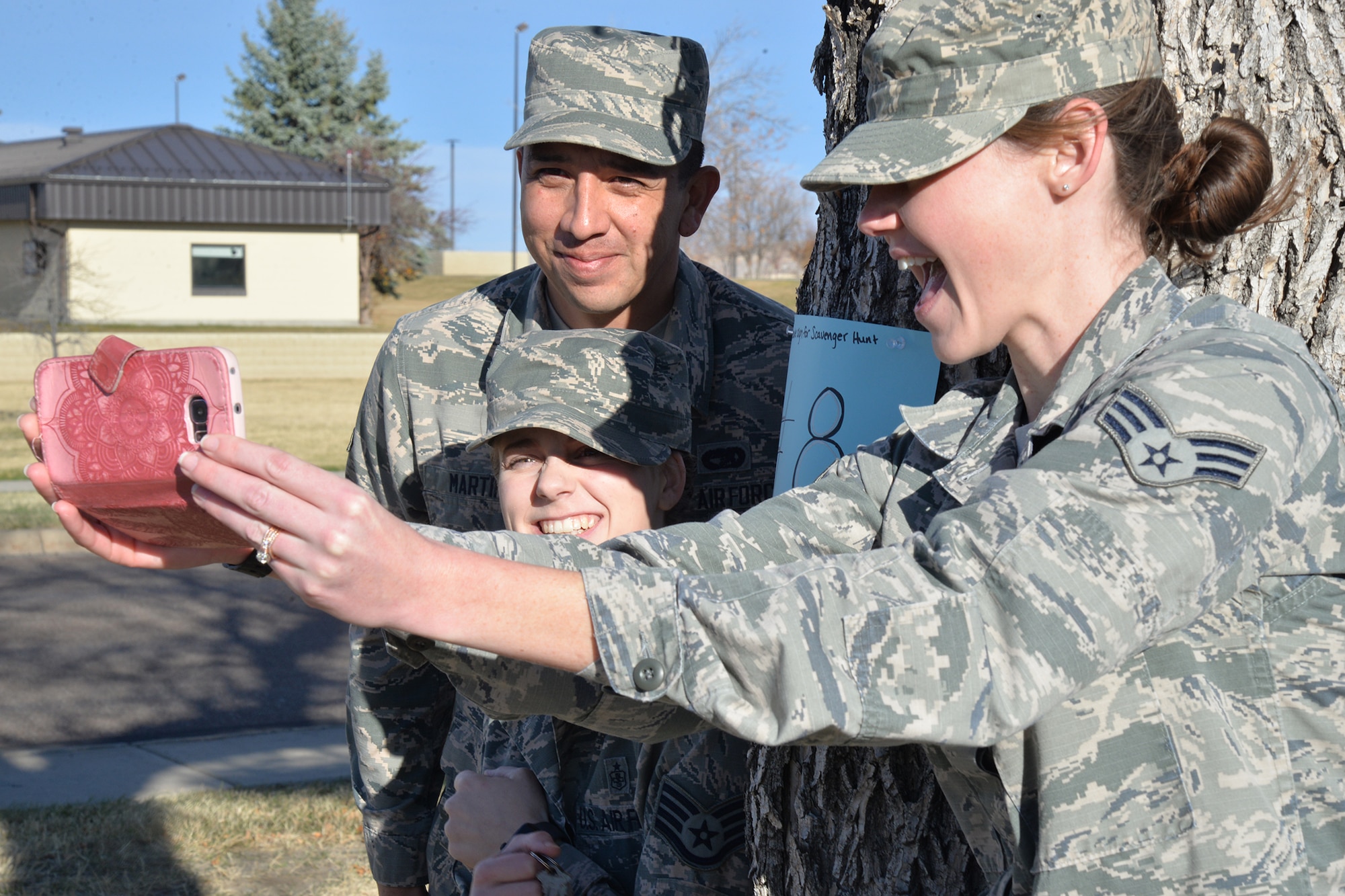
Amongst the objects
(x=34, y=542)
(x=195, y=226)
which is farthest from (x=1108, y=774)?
(x=195, y=226)

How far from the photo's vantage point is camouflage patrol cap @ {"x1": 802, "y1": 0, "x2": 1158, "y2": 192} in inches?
63.2

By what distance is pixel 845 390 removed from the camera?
2.44 m

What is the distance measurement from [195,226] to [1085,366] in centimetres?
3929

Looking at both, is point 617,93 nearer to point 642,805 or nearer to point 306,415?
point 642,805

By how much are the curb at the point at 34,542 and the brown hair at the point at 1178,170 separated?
1068 centimetres

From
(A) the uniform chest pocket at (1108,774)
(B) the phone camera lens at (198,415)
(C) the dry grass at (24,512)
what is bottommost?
(C) the dry grass at (24,512)

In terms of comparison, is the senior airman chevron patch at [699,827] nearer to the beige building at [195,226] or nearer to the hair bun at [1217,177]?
the hair bun at [1217,177]

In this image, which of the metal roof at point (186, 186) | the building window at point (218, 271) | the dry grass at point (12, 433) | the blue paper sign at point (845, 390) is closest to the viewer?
the blue paper sign at point (845, 390)

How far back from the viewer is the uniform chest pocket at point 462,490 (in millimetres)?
2939

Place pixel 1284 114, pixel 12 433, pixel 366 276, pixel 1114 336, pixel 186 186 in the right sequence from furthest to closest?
pixel 366 276, pixel 186 186, pixel 12 433, pixel 1284 114, pixel 1114 336

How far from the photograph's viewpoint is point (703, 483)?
9.19 feet

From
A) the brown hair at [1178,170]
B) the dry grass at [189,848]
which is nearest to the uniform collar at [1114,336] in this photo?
the brown hair at [1178,170]

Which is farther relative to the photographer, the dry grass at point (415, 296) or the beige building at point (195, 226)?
the dry grass at point (415, 296)

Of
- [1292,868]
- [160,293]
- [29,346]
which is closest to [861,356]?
[1292,868]
